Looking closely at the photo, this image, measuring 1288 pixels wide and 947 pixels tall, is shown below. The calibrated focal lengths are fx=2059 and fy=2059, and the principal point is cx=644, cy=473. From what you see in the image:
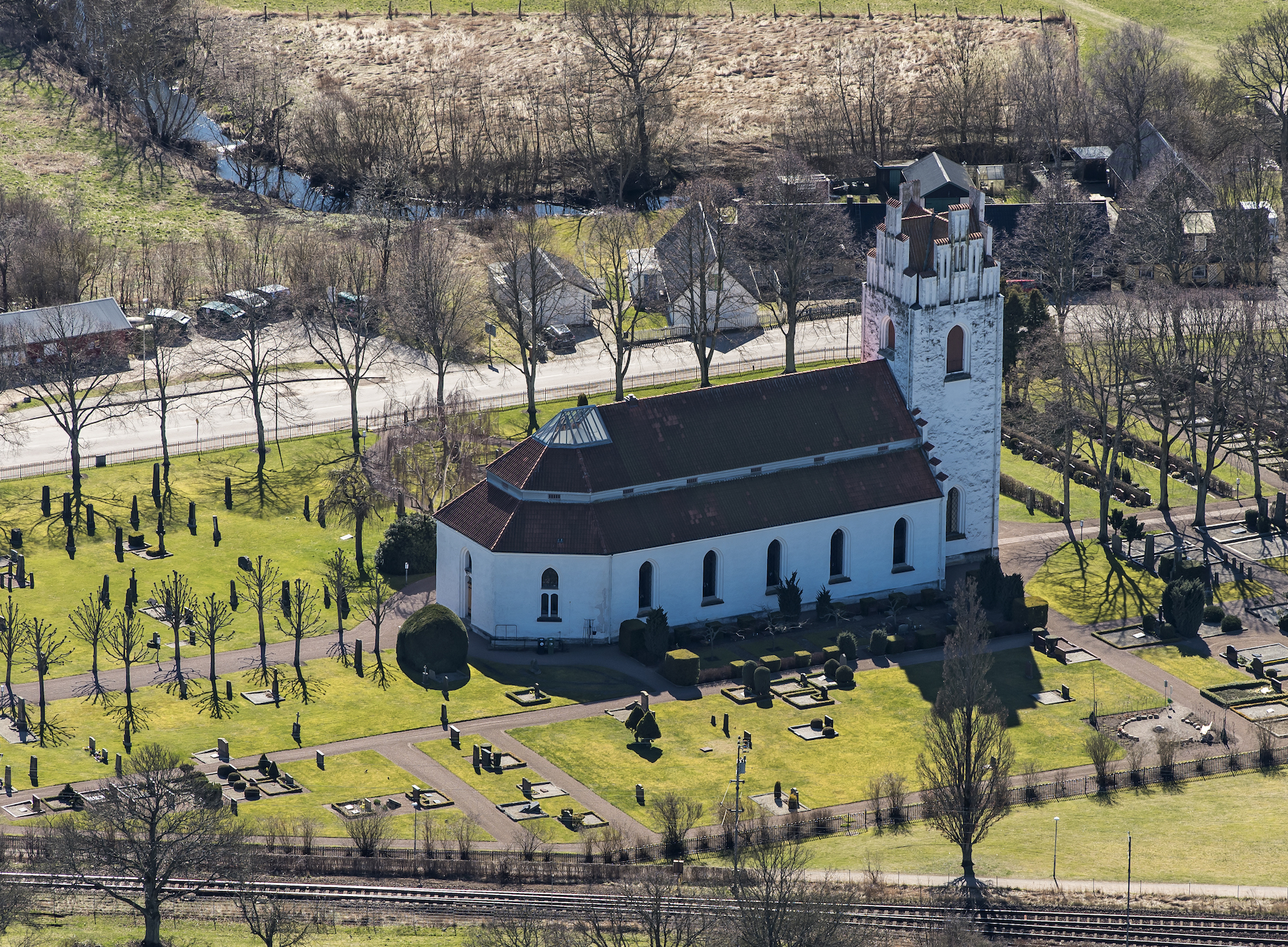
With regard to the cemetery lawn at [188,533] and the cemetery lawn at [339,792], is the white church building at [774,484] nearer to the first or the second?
the cemetery lawn at [188,533]

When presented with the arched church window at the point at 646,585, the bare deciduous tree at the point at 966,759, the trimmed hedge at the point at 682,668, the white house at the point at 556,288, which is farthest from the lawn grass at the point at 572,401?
the bare deciduous tree at the point at 966,759

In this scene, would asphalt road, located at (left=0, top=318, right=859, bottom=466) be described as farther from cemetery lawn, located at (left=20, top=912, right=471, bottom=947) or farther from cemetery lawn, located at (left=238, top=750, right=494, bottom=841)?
cemetery lawn, located at (left=20, top=912, right=471, bottom=947)

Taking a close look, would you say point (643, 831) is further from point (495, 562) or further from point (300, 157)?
point (300, 157)

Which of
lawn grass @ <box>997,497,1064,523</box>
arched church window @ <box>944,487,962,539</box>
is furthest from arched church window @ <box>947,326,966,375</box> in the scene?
lawn grass @ <box>997,497,1064,523</box>

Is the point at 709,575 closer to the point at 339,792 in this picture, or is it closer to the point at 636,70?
the point at 339,792

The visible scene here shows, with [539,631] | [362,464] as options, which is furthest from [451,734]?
[362,464]

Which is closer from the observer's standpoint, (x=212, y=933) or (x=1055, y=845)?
(x=212, y=933)

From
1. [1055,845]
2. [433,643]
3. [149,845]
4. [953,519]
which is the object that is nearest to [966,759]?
[1055,845]
